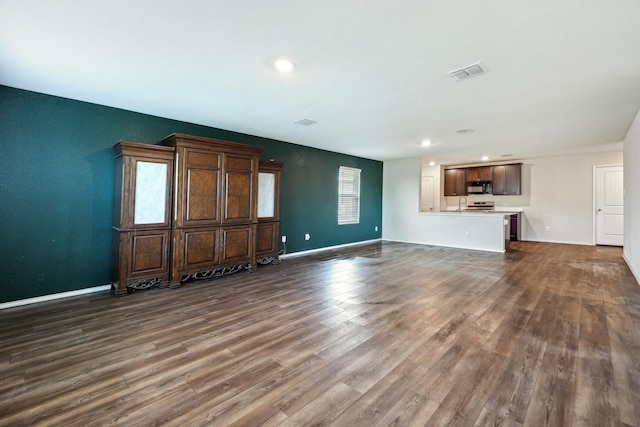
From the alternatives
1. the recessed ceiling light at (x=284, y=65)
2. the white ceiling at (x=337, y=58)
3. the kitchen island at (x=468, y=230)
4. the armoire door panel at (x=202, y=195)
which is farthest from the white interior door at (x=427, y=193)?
the recessed ceiling light at (x=284, y=65)

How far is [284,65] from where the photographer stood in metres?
2.73

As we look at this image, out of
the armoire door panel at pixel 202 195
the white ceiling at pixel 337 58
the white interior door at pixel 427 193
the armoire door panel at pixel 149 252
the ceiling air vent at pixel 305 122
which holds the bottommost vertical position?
the armoire door panel at pixel 149 252

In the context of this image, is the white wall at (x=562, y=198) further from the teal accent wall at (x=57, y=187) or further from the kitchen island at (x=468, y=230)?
the teal accent wall at (x=57, y=187)

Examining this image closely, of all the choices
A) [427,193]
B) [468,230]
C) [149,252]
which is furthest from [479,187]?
[149,252]

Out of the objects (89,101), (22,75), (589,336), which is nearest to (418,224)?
(589,336)

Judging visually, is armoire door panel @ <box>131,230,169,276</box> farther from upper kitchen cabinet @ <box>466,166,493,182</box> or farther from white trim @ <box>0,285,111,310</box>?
upper kitchen cabinet @ <box>466,166,493,182</box>

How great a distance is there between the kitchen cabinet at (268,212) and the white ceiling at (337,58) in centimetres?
103

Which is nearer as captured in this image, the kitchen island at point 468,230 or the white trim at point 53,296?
the white trim at point 53,296

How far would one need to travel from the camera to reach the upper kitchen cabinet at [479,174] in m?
9.01

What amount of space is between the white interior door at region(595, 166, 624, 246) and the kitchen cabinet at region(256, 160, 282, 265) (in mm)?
8083

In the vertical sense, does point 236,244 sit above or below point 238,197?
below

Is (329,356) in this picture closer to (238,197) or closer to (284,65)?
(284,65)

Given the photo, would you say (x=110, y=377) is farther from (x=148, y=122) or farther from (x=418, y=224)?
(x=418, y=224)

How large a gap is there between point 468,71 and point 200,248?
3.90m
